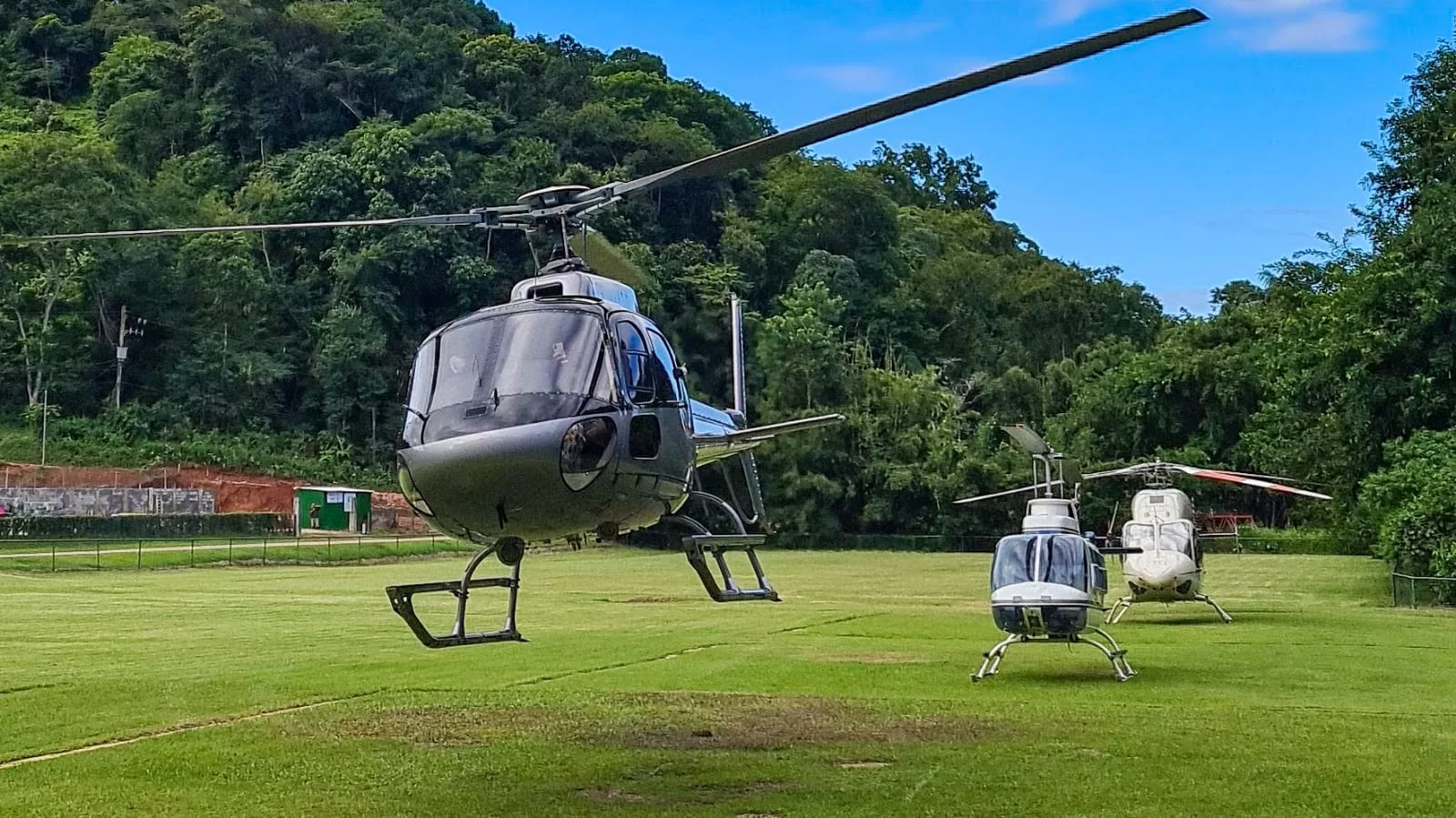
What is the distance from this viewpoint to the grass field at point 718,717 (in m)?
10.2

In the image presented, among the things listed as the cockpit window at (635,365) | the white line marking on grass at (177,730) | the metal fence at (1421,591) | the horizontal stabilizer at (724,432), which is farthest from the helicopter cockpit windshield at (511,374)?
the metal fence at (1421,591)

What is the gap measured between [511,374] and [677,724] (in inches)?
234

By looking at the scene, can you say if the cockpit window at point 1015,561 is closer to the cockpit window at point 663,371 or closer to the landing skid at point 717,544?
the landing skid at point 717,544

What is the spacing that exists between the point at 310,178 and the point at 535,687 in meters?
61.1

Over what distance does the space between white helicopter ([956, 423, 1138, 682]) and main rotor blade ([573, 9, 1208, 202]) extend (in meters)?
8.21

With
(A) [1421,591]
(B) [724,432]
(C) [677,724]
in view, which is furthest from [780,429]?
(A) [1421,591]

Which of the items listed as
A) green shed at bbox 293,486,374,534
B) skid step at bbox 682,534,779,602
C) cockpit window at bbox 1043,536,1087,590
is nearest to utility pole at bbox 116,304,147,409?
green shed at bbox 293,486,374,534

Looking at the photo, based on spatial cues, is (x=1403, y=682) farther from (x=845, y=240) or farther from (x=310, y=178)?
(x=845, y=240)

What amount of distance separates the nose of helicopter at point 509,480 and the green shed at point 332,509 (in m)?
55.1

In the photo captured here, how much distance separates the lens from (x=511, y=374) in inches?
348

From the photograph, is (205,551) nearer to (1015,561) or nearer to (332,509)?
(332,509)

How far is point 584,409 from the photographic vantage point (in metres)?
8.80

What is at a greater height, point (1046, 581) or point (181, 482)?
point (181, 482)

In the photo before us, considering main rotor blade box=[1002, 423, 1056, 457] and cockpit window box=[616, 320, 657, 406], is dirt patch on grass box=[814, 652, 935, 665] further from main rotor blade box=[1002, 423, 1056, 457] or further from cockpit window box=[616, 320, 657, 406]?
cockpit window box=[616, 320, 657, 406]
